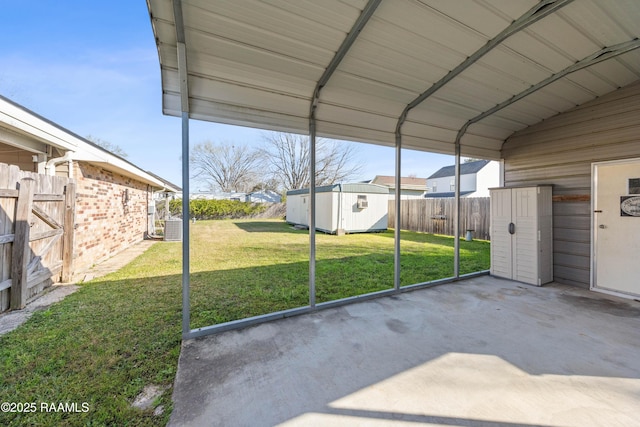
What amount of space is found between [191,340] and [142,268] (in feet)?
12.5

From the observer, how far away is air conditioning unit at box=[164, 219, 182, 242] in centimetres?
1002

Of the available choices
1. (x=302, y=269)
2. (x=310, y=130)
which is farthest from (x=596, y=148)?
(x=302, y=269)

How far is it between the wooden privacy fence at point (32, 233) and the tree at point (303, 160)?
57.5 feet

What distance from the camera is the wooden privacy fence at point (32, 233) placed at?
3467 mm

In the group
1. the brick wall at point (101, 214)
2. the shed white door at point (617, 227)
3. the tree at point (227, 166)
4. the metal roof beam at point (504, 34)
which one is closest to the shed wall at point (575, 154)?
the shed white door at point (617, 227)

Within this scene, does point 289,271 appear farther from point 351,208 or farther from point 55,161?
point 351,208

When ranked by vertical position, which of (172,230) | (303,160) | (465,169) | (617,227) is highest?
(303,160)

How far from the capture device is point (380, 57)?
2.88m

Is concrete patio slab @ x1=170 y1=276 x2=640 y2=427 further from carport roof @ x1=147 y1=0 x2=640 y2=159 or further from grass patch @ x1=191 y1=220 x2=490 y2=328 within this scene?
carport roof @ x1=147 y1=0 x2=640 y2=159

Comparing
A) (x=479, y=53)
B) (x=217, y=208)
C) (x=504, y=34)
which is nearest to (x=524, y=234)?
(x=479, y=53)

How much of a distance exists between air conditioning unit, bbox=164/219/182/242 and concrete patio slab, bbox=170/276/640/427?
8.23 m

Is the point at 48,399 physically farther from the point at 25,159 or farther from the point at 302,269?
the point at 25,159

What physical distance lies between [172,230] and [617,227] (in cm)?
1141

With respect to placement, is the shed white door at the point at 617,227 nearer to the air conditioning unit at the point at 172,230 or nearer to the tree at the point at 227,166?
the air conditioning unit at the point at 172,230
